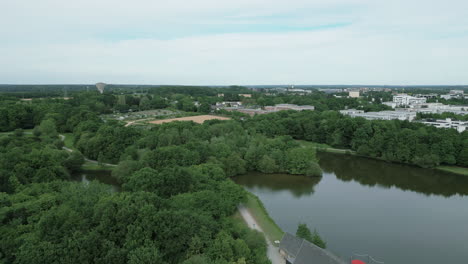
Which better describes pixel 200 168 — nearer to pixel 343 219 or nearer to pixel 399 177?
pixel 343 219

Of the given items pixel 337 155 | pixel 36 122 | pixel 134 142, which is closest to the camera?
pixel 134 142

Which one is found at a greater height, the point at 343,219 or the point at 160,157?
the point at 160,157

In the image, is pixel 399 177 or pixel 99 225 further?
pixel 399 177

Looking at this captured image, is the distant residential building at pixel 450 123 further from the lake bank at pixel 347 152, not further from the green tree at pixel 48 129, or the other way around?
the green tree at pixel 48 129

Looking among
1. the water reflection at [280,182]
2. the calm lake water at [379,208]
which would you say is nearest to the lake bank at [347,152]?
the calm lake water at [379,208]

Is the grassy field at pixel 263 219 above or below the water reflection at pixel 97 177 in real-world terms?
above

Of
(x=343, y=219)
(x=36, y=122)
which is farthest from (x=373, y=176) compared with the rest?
(x=36, y=122)

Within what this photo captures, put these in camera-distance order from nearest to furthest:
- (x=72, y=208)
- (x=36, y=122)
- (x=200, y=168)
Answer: (x=72, y=208)
(x=200, y=168)
(x=36, y=122)
